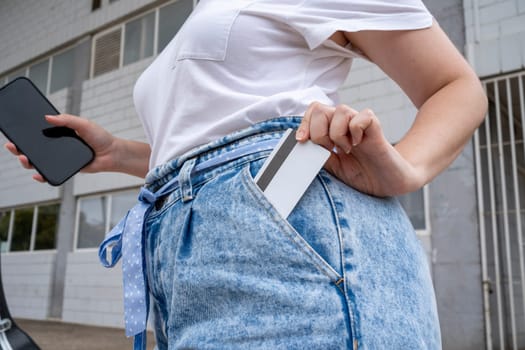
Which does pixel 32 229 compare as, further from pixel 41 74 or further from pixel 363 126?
pixel 363 126

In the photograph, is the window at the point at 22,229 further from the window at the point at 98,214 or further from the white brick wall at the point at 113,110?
the white brick wall at the point at 113,110

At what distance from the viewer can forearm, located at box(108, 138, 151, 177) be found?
109 centimetres

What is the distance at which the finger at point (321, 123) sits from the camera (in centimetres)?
58

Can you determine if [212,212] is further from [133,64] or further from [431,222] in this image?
[133,64]

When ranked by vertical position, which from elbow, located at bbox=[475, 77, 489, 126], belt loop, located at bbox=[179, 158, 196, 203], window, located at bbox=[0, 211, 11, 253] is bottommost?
window, located at bbox=[0, 211, 11, 253]

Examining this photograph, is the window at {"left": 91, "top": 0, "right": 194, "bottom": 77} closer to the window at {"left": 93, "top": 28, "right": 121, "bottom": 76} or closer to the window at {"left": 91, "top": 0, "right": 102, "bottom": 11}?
the window at {"left": 93, "top": 28, "right": 121, "bottom": 76}

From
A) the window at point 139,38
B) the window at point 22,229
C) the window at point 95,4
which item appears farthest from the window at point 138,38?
the window at point 22,229

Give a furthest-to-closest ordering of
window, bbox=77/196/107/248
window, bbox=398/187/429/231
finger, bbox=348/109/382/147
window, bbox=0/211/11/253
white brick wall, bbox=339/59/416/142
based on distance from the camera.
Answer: window, bbox=0/211/11/253, window, bbox=77/196/107/248, white brick wall, bbox=339/59/416/142, window, bbox=398/187/429/231, finger, bbox=348/109/382/147

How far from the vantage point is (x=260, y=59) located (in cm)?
75

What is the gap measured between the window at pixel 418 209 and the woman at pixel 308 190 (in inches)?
174

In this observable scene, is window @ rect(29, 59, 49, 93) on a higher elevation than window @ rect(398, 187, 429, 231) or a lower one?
higher

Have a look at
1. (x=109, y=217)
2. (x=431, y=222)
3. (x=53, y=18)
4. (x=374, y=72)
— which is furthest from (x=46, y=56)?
(x=431, y=222)

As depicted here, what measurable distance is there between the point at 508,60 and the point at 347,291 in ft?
15.5

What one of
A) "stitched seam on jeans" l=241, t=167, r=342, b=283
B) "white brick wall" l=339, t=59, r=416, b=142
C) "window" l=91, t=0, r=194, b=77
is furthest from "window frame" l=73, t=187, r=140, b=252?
"stitched seam on jeans" l=241, t=167, r=342, b=283
